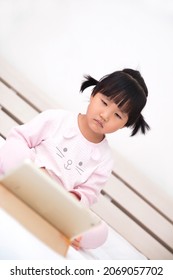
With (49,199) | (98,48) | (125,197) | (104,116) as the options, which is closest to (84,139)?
(104,116)

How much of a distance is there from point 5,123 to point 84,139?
62cm

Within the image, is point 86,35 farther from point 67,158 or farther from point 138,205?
point 67,158

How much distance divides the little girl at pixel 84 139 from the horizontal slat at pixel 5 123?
54 centimetres

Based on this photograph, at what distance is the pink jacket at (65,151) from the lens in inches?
42.8

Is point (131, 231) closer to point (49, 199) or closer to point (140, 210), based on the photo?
point (140, 210)

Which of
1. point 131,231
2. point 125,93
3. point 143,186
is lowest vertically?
point 131,231

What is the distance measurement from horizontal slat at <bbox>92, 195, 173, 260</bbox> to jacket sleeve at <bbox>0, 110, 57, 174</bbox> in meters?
0.51

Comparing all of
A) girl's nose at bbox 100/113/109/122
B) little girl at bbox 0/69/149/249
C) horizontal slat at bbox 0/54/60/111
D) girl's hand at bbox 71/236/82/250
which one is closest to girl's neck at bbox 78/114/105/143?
little girl at bbox 0/69/149/249

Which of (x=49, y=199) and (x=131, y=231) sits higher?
(x=49, y=199)

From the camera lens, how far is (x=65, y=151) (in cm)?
111

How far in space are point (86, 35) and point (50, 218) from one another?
4.41 ft

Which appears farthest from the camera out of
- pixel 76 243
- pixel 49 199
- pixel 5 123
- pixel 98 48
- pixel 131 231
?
pixel 98 48

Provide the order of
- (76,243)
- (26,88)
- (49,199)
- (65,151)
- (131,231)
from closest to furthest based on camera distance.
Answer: (49,199), (76,243), (65,151), (131,231), (26,88)

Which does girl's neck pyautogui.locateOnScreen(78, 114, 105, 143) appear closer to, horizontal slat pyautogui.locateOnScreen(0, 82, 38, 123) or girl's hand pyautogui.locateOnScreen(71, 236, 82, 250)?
girl's hand pyautogui.locateOnScreen(71, 236, 82, 250)
